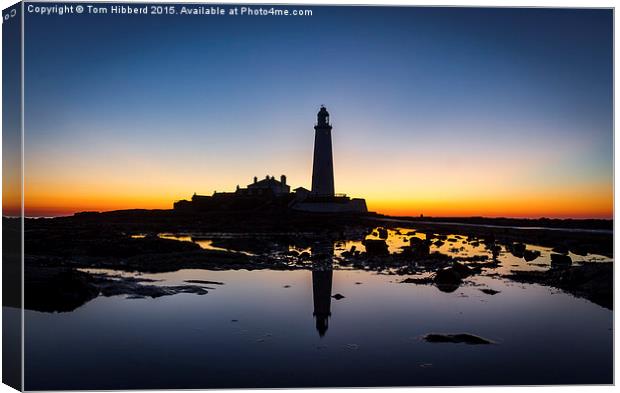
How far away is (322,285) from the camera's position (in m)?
10.8

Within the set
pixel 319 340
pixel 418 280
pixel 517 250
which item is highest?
pixel 517 250

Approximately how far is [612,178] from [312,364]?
407 centimetres

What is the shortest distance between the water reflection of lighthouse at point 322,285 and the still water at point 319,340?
0.05 m

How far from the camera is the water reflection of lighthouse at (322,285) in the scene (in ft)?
28.0

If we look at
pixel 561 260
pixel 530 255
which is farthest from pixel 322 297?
pixel 530 255

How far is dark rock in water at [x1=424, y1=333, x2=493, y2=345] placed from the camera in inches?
290

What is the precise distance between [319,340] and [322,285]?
3.23m

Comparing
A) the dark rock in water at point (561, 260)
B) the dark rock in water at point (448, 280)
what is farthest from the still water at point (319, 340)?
the dark rock in water at point (561, 260)

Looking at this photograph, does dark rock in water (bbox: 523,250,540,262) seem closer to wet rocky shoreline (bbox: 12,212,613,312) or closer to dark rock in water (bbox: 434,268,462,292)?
wet rocky shoreline (bbox: 12,212,613,312)

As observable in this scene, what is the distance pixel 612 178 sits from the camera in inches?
263

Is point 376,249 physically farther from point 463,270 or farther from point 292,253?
point 463,270

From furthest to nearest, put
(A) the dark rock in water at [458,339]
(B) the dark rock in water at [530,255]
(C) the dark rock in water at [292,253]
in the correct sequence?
(C) the dark rock in water at [292,253] < (B) the dark rock in water at [530,255] < (A) the dark rock in water at [458,339]

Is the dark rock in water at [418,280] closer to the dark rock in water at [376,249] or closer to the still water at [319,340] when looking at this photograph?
the still water at [319,340]

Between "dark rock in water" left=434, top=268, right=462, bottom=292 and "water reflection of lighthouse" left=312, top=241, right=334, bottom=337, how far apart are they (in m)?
1.99
